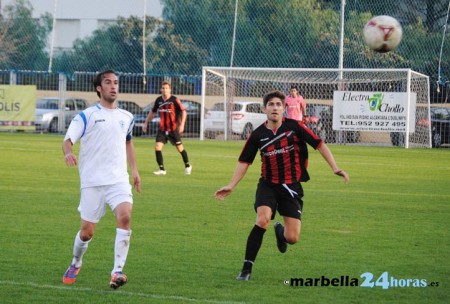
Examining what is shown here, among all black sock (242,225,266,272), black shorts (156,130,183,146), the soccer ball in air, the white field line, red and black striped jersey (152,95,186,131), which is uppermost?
the soccer ball in air

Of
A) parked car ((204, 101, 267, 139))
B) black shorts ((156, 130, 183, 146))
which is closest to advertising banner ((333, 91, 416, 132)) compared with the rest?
parked car ((204, 101, 267, 139))

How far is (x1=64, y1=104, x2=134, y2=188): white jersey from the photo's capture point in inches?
342

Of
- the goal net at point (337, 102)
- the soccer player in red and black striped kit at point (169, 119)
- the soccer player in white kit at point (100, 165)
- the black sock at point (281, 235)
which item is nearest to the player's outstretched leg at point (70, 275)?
the soccer player in white kit at point (100, 165)

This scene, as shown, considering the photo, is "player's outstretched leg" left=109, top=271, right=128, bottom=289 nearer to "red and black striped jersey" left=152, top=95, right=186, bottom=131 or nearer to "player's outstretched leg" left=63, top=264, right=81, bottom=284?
"player's outstretched leg" left=63, top=264, right=81, bottom=284

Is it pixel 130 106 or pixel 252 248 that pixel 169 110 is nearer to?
pixel 252 248

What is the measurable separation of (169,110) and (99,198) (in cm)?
1257

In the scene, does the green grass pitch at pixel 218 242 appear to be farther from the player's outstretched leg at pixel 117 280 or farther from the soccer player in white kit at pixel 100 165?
the soccer player in white kit at pixel 100 165

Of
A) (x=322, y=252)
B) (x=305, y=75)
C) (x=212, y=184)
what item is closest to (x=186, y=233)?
(x=322, y=252)

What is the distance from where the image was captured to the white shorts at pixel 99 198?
28.4 ft

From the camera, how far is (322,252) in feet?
35.1

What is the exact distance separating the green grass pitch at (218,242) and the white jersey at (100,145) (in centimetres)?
96

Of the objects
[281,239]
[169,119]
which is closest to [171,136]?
[169,119]

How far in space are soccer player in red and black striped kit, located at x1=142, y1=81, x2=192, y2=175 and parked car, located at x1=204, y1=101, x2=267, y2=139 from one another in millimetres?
15846

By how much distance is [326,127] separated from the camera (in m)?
36.3
